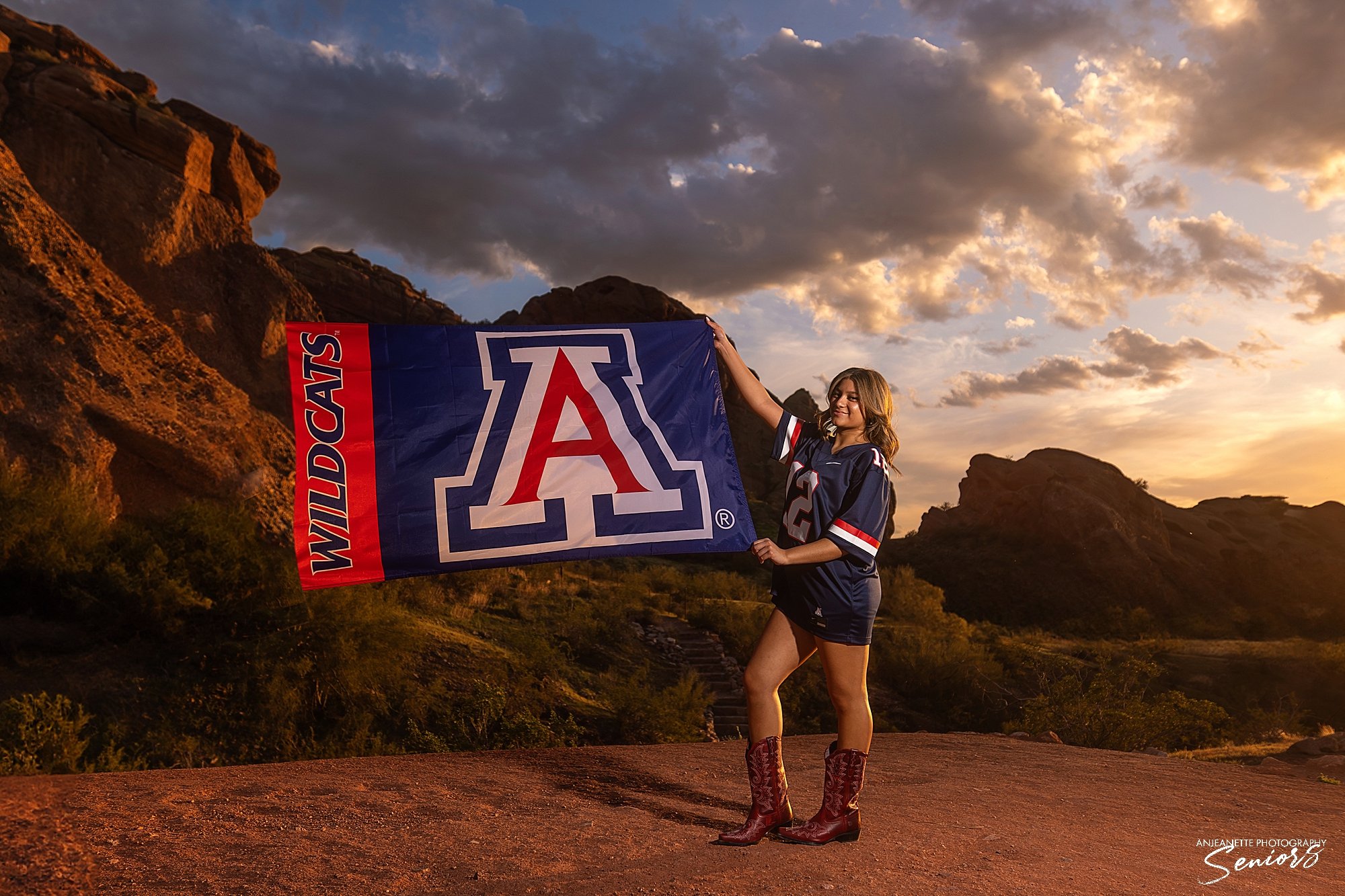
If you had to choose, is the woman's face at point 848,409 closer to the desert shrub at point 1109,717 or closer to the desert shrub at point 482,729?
the desert shrub at point 1109,717

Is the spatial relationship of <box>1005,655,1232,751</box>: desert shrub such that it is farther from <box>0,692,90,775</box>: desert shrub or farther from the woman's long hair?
<box>0,692,90,775</box>: desert shrub

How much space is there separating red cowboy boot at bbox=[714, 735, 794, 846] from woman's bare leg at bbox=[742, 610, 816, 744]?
0.21 feet

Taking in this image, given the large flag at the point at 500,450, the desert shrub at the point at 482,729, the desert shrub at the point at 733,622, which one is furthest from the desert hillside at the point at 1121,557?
the large flag at the point at 500,450

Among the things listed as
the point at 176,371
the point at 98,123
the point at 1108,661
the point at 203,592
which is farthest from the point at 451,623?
the point at 1108,661

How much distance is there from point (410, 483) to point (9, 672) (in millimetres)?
9165

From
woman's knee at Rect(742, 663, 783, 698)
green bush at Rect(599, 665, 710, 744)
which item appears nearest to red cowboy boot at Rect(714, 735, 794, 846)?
woman's knee at Rect(742, 663, 783, 698)

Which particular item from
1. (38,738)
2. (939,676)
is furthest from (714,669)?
(38,738)

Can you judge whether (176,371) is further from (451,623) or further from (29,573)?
(451,623)

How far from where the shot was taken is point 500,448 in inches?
212

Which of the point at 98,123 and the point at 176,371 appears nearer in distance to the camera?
the point at 176,371

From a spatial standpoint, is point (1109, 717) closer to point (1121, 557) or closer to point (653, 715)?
point (653, 715)

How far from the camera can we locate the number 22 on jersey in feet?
14.7

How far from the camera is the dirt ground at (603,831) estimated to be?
3744mm

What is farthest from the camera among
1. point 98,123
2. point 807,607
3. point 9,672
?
point 98,123
